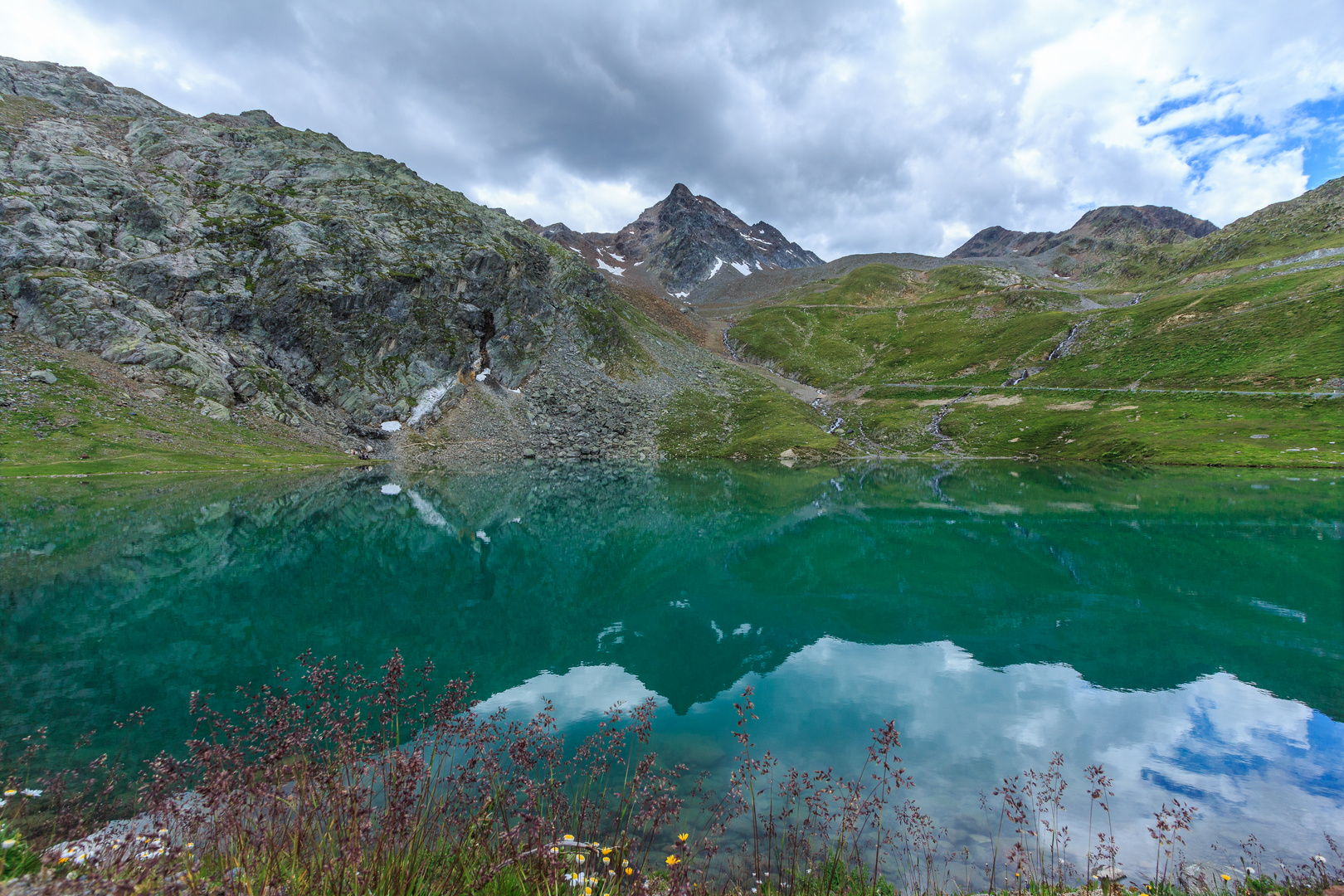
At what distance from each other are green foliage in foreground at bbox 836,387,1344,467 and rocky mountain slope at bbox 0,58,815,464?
164 feet

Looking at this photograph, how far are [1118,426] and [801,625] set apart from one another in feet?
294

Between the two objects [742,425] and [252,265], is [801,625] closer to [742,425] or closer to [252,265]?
[742,425]

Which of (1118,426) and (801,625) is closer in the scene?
(801,625)

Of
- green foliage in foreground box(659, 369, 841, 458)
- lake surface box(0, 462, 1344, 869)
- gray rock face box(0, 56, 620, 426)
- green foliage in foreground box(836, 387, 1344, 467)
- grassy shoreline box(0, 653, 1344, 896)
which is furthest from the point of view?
green foliage in foreground box(659, 369, 841, 458)

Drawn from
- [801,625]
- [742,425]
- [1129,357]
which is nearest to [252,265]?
[742,425]

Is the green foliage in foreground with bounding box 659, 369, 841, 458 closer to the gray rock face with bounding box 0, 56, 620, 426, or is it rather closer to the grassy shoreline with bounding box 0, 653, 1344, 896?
the gray rock face with bounding box 0, 56, 620, 426

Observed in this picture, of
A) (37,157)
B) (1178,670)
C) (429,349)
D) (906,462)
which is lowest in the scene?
(1178,670)

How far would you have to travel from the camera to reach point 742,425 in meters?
110

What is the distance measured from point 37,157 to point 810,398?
15032 cm

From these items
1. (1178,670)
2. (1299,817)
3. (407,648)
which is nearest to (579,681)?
(407,648)

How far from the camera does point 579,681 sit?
58.5 ft

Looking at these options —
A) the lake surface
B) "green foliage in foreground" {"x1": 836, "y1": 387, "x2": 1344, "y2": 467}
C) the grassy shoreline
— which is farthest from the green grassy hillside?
the grassy shoreline

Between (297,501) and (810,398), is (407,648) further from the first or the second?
(810,398)

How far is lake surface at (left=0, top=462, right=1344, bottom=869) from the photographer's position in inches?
542
